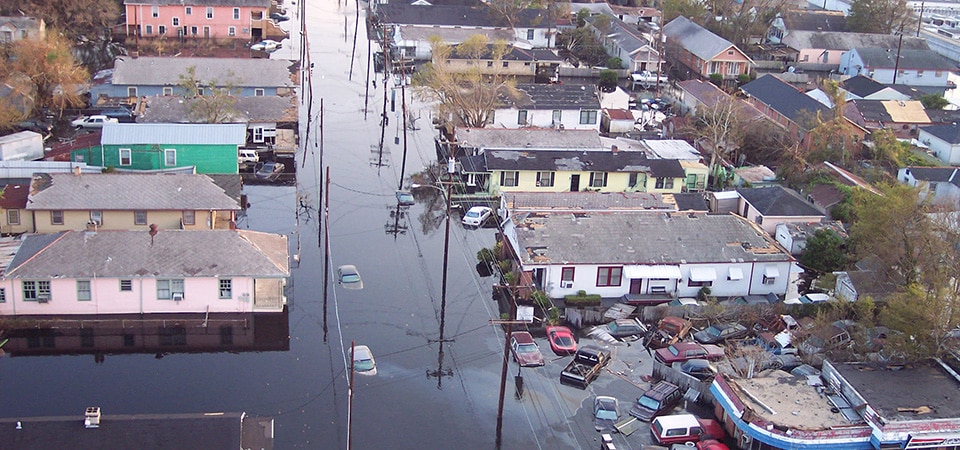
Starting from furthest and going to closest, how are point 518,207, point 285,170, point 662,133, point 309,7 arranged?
point 309,7, point 662,133, point 285,170, point 518,207

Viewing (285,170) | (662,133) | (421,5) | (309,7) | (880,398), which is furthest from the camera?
(309,7)

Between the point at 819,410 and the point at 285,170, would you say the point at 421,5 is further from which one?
the point at 819,410

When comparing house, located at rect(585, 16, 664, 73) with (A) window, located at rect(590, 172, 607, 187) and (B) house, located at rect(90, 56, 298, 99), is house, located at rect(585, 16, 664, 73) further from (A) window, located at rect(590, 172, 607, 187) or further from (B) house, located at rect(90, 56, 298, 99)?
(B) house, located at rect(90, 56, 298, 99)

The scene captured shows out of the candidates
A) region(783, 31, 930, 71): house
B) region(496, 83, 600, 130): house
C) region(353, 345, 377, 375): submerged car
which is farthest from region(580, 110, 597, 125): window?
region(353, 345, 377, 375): submerged car

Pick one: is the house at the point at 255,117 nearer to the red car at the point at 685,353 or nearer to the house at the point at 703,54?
the red car at the point at 685,353

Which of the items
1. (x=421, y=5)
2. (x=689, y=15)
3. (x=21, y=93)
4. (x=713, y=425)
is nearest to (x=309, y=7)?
(x=421, y=5)

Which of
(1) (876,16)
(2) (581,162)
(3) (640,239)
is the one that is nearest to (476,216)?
(2) (581,162)

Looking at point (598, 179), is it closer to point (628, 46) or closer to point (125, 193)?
point (125, 193)
